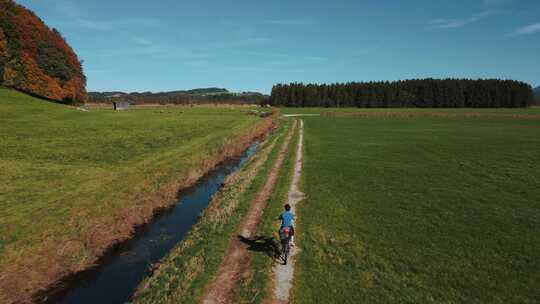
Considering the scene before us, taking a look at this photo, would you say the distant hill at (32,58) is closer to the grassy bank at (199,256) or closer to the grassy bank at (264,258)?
the grassy bank at (199,256)

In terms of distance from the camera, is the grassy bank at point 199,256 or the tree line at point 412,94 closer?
the grassy bank at point 199,256

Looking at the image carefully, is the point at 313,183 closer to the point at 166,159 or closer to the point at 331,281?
the point at 331,281


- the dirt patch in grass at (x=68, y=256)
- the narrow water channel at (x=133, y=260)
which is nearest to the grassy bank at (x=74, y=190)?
the dirt patch in grass at (x=68, y=256)

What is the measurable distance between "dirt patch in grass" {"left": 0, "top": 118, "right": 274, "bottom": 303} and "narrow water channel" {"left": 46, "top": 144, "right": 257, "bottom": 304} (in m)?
0.47

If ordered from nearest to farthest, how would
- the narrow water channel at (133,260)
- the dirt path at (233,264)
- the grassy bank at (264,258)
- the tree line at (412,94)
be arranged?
the grassy bank at (264,258), the dirt path at (233,264), the narrow water channel at (133,260), the tree line at (412,94)

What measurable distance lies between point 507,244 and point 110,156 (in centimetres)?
2984

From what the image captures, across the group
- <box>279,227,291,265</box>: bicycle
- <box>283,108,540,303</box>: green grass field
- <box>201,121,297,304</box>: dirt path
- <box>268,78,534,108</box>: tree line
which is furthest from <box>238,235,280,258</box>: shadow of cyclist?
<box>268,78,534,108</box>: tree line

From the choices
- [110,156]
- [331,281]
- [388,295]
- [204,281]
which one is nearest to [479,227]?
[388,295]

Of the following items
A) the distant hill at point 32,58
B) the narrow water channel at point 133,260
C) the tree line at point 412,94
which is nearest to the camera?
the narrow water channel at point 133,260

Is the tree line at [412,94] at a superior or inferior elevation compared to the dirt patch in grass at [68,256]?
superior

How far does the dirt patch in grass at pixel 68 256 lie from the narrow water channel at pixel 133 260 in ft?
1.55

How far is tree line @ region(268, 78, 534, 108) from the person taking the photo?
166 m

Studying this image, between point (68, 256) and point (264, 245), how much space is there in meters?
7.91

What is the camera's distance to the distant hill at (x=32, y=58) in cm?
6494
